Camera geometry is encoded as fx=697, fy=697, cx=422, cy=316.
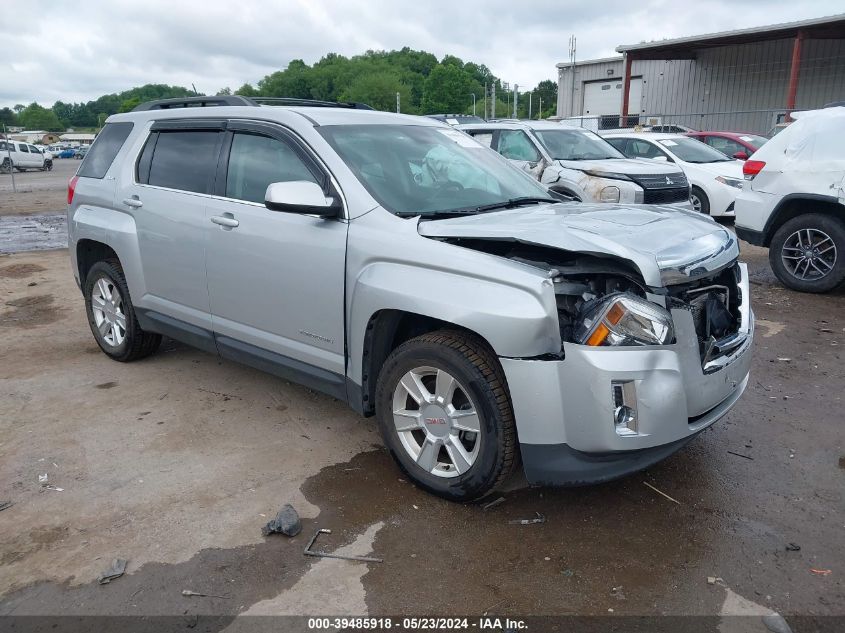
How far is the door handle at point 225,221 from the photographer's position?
4.09m

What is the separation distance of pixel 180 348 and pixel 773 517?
15.0 ft

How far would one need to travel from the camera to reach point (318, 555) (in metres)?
3.01

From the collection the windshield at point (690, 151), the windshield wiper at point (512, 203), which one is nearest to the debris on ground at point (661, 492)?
the windshield wiper at point (512, 203)

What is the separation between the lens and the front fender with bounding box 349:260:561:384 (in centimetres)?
286

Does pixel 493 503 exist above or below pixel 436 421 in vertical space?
below

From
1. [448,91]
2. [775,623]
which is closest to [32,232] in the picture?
[775,623]

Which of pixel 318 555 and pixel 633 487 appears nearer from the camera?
pixel 318 555

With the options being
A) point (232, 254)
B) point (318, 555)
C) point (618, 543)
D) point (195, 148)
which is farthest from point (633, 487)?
point (195, 148)

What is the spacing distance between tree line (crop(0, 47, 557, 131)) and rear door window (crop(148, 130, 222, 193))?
79733mm

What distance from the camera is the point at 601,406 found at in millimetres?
2812

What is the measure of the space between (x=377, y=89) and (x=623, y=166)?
99.1 metres

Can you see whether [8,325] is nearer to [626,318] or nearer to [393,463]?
[393,463]

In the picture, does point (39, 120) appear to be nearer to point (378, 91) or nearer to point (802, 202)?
point (378, 91)

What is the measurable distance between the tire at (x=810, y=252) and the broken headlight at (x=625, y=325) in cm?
529
